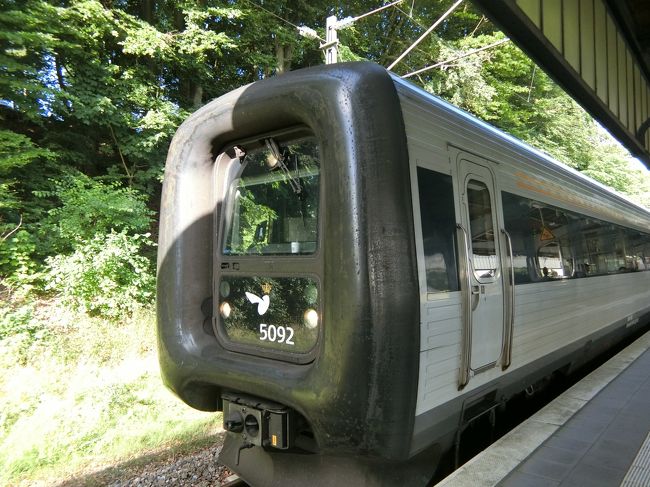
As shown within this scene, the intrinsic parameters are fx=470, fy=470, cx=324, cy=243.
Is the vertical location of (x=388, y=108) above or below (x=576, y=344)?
above

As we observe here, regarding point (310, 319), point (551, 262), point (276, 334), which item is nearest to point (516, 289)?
point (551, 262)

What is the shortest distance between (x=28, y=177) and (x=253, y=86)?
28.3ft

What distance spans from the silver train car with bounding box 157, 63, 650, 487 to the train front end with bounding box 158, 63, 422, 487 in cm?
1

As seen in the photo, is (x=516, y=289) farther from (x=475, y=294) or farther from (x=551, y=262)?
(x=551, y=262)

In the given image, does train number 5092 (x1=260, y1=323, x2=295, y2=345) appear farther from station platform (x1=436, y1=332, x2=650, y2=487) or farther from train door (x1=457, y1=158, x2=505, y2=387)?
station platform (x1=436, y1=332, x2=650, y2=487)

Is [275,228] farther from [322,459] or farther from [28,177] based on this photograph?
[28,177]

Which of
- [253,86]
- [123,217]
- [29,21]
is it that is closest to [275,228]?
[253,86]

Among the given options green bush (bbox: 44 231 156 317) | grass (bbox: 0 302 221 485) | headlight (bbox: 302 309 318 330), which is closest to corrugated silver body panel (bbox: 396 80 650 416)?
headlight (bbox: 302 309 318 330)

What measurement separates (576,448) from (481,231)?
1807mm

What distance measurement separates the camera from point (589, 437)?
151 inches

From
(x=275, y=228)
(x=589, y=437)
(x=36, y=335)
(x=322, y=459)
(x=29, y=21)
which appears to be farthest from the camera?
(x=29, y=21)

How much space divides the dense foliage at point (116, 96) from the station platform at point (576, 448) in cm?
701

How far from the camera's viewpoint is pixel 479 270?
11.2 feet

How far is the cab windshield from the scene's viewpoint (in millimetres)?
3055
